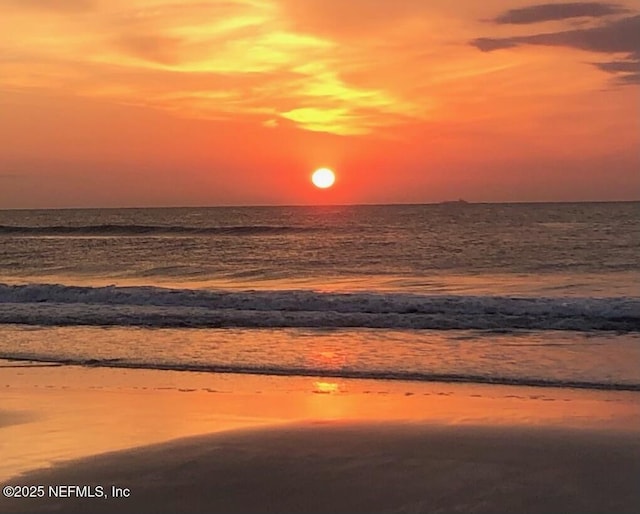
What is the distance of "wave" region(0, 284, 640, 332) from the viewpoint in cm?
1493

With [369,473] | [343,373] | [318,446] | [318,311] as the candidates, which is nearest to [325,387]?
[343,373]

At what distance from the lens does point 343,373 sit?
998cm

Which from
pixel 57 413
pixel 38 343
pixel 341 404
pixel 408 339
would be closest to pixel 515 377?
pixel 341 404

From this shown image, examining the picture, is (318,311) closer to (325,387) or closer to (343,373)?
(343,373)

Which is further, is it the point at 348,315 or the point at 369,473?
the point at 348,315

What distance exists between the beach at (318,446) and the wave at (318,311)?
224 inches

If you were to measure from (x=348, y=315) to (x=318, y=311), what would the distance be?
1260 millimetres

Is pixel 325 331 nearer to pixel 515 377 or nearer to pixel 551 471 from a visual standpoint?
pixel 515 377

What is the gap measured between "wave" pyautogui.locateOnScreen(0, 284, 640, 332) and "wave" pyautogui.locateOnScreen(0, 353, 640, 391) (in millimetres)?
4000

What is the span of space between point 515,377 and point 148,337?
6575 millimetres

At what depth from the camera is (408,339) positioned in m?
13.0

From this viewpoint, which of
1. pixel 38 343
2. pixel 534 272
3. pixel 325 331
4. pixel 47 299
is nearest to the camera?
pixel 38 343

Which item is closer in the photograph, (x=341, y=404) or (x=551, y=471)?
(x=551, y=471)

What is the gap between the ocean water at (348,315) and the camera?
422 inches
